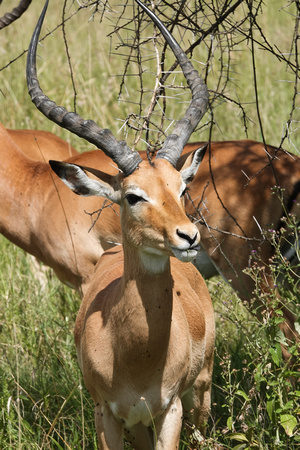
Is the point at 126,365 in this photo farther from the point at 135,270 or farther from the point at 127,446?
the point at 127,446

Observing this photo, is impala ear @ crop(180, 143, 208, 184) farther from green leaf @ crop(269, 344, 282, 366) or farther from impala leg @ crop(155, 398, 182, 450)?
impala leg @ crop(155, 398, 182, 450)

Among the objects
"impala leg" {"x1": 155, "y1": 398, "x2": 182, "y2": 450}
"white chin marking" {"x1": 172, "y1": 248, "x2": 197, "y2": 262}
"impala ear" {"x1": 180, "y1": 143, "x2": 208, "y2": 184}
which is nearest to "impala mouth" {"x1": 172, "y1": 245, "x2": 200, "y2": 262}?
"white chin marking" {"x1": 172, "y1": 248, "x2": 197, "y2": 262}

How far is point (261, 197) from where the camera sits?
472cm

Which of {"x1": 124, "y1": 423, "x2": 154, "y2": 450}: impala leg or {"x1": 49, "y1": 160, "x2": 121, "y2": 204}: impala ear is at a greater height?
{"x1": 49, "y1": 160, "x2": 121, "y2": 204}: impala ear

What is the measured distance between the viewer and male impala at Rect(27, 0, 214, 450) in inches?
117

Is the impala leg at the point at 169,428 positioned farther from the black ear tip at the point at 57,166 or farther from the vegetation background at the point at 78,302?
the black ear tip at the point at 57,166

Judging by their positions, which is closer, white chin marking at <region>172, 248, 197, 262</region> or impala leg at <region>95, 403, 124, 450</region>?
white chin marking at <region>172, 248, 197, 262</region>

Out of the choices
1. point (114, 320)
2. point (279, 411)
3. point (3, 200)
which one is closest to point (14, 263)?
point (3, 200)

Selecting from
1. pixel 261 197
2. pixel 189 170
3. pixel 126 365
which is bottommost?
pixel 126 365

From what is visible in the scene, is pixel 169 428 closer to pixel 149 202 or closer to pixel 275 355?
pixel 275 355

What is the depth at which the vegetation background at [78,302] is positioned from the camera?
10.3 ft

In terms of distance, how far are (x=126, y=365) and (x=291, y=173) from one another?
6.96 feet

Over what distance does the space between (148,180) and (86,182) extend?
1.24 feet

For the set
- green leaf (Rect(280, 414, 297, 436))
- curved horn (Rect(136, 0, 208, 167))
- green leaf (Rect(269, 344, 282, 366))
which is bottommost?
green leaf (Rect(280, 414, 297, 436))
